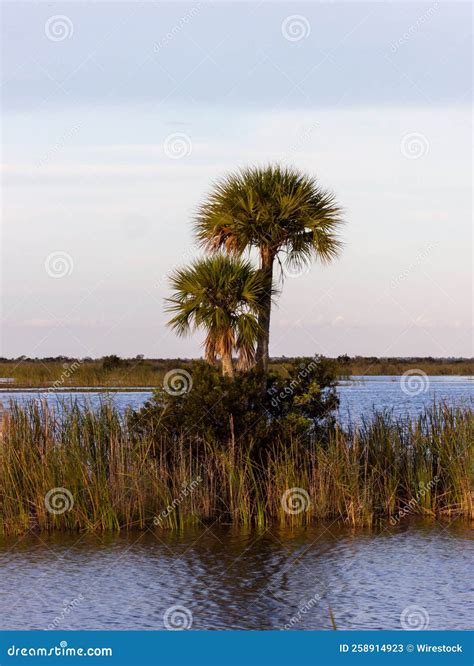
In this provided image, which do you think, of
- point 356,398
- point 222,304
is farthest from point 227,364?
point 356,398

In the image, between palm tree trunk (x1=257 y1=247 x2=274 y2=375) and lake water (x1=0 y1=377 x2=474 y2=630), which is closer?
lake water (x1=0 y1=377 x2=474 y2=630)

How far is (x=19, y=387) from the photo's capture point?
4538 centimetres

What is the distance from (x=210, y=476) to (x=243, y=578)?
3025mm

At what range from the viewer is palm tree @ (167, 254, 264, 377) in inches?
626

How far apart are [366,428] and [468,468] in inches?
61.3

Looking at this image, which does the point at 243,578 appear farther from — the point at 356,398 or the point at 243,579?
the point at 356,398

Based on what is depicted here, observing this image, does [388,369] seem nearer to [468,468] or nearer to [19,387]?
[19,387]

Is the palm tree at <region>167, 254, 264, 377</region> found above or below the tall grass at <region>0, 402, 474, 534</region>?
above

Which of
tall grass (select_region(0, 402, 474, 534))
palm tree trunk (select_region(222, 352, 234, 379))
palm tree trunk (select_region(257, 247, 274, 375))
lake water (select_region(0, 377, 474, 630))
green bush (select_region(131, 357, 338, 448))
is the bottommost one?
lake water (select_region(0, 377, 474, 630))

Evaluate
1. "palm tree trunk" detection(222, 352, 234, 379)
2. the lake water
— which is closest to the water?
"palm tree trunk" detection(222, 352, 234, 379)

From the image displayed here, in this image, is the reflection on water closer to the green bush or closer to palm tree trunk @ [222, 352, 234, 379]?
the green bush

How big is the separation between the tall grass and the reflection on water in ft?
1.20

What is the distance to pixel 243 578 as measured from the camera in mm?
10516

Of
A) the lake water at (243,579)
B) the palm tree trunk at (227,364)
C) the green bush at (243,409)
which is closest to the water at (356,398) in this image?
the green bush at (243,409)
